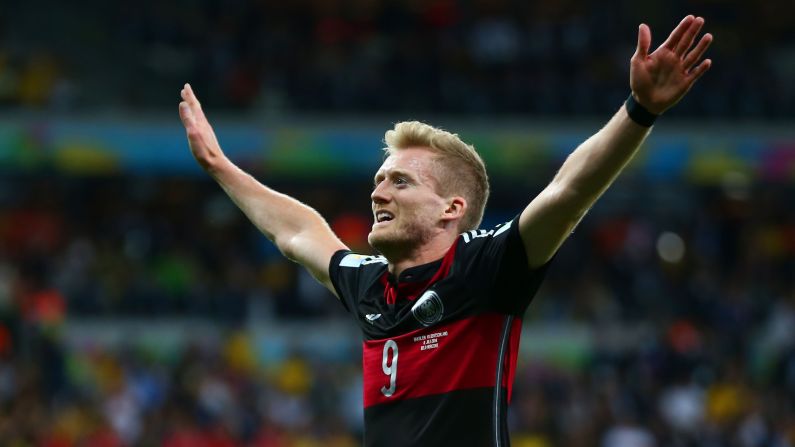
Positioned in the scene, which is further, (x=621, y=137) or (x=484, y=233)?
(x=484, y=233)

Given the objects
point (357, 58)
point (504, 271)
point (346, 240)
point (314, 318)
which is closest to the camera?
point (504, 271)

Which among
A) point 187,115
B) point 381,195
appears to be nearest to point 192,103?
point 187,115

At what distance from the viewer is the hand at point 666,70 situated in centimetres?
357

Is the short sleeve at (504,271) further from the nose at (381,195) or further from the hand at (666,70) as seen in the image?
the hand at (666,70)

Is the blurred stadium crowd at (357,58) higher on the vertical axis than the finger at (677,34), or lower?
lower

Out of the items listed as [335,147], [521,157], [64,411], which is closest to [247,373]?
[64,411]

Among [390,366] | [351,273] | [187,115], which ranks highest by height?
[187,115]

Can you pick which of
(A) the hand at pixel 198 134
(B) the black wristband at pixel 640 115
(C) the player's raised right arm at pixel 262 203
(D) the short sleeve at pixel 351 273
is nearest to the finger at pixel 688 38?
(B) the black wristband at pixel 640 115

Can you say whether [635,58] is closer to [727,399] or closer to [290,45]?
[727,399]

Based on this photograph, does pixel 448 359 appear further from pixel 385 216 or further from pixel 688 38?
pixel 688 38

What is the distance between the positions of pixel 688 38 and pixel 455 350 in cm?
115

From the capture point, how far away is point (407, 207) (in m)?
4.28

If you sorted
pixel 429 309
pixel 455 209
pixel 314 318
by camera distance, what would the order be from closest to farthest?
pixel 429 309
pixel 455 209
pixel 314 318

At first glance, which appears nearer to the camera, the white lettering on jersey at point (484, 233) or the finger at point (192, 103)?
the white lettering on jersey at point (484, 233)
